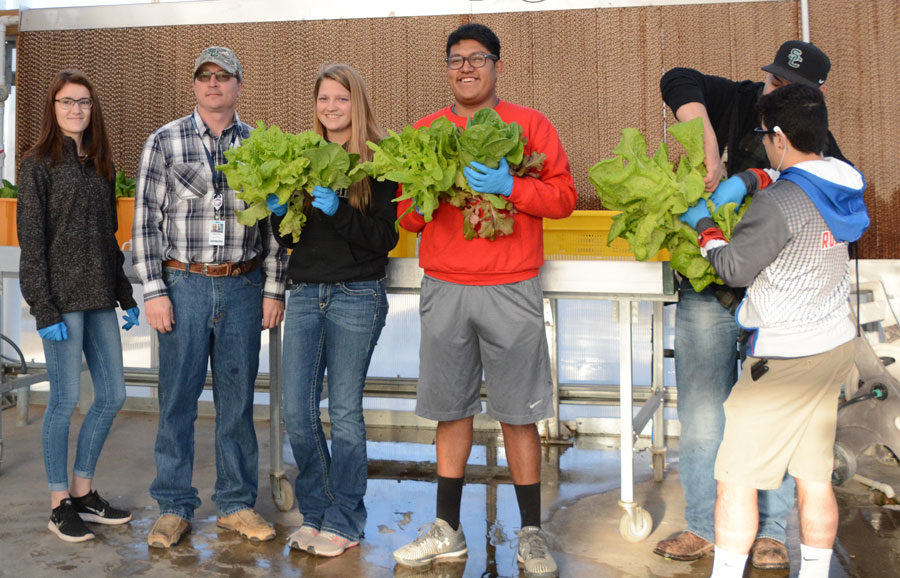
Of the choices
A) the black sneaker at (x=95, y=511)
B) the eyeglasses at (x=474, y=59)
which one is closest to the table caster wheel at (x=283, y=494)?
the black sneaker at (x=95, y=511)

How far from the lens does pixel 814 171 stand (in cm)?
231

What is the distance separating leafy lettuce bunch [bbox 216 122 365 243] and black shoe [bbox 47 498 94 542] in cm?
132

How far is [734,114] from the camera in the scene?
291 centimetres

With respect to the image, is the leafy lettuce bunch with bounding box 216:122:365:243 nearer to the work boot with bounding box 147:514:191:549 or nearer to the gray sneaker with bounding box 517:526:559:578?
the work boot with bounding box 147:514:191:549

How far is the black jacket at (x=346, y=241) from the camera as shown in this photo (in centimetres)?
286

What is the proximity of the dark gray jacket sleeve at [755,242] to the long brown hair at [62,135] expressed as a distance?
2.23 meters

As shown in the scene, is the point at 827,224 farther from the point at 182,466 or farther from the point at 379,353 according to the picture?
the point at 379,353

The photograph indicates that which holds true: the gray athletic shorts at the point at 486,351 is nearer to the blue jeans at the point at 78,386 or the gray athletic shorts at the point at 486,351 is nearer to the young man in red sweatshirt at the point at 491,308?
the young man in red sweatshirt at the point at 491,308

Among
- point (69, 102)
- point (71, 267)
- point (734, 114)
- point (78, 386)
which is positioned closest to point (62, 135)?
point (69, 102)

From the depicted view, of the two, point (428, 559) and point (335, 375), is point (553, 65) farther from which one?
point (428, 559)

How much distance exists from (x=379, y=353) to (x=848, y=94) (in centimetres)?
283

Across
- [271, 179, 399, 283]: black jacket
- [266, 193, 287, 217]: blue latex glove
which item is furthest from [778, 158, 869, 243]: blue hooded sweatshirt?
[266, 193, 287, 217]: blue latex glove

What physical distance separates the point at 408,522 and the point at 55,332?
1483 millimetres

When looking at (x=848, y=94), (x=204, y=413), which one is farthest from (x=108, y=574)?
(x=848, y=94)
